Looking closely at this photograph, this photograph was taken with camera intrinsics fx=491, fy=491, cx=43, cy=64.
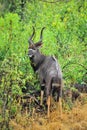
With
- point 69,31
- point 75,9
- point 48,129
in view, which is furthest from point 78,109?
point 75,9

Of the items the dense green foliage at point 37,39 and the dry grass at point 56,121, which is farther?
the dry grass at point 56,121

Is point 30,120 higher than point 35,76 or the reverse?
the reverse

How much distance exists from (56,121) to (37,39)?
14.1 feet

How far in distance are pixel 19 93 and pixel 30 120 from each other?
0.60 m

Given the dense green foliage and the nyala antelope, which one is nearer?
the dense green foliage

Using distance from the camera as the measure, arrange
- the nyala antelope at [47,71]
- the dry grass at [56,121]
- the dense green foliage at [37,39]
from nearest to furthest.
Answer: the dense green foliage at [37,39], the dry grass at [56,121], the nyala antelope at [47,71]

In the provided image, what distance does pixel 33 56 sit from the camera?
40.8ft

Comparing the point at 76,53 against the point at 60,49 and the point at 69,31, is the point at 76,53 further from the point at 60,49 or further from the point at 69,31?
→ the point at 69,31

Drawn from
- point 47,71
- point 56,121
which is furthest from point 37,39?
point 56,121

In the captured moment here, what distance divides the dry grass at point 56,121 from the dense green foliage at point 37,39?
302 millimetres

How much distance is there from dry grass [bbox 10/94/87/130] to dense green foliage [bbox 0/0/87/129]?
0.99 ft

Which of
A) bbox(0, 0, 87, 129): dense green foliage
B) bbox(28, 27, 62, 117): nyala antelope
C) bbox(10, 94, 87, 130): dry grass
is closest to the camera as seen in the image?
bbox(0, 0, 87, 129): dense green foliage

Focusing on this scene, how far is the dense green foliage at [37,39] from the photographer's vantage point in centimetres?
907

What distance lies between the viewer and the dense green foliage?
907 cm
